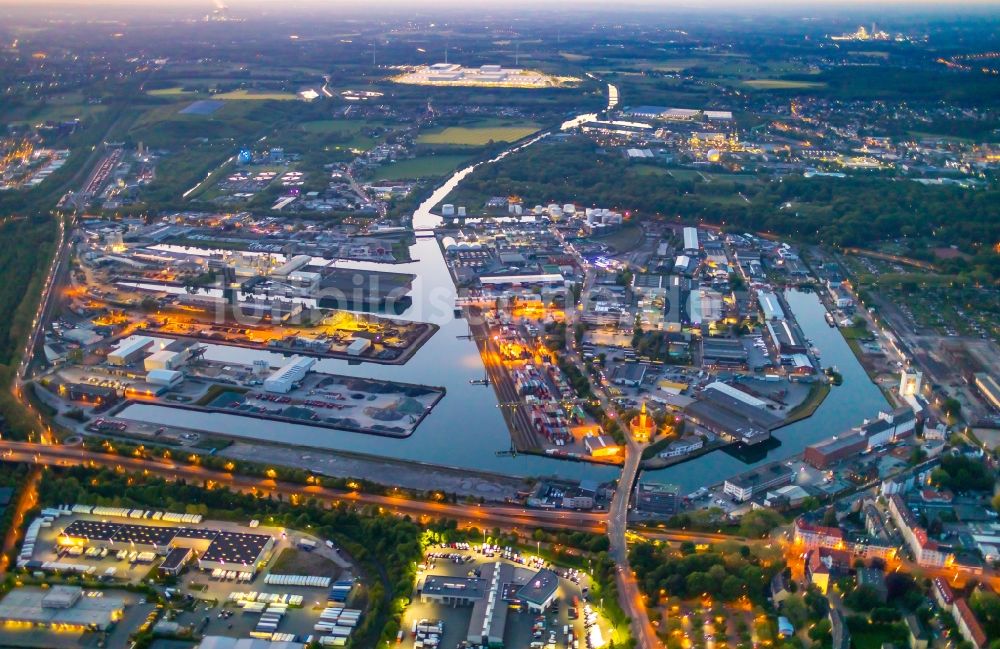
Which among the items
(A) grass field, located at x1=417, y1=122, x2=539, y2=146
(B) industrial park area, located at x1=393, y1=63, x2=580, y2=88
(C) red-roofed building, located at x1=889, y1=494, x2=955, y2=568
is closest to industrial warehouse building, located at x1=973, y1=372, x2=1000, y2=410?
(C) red-roofed building, located at x1=889, y1=494, x2=955, y2=568

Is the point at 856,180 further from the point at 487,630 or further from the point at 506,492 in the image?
the point at 487,630

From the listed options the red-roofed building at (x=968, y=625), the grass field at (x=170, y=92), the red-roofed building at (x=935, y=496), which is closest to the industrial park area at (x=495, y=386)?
the red-roofed building at (x=968, y=625)

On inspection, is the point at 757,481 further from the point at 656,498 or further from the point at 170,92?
the point at 170,92

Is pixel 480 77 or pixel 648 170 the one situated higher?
pixel 480 77

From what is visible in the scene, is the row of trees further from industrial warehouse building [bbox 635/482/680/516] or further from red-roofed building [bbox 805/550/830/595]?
industrial warehouse building [bbox 635/482/680/516]

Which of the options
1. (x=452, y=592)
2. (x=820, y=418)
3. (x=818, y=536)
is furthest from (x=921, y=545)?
(x=452, y=592)

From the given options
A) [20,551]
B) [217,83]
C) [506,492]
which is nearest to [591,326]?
[506,492]
